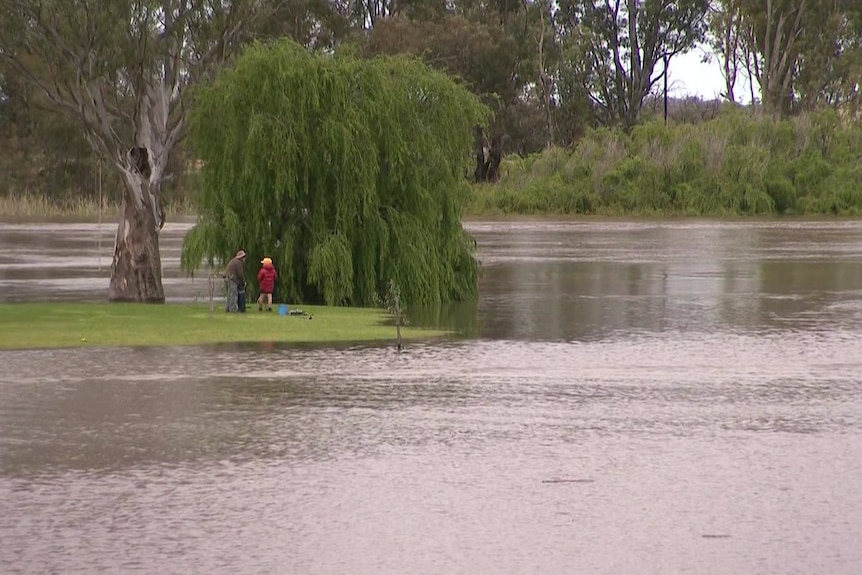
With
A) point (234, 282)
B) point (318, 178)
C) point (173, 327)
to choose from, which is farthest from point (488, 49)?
point (173, 327)

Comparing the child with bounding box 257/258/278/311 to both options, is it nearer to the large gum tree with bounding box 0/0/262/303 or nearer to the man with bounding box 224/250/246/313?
the man with bounding box 224/250/246/313

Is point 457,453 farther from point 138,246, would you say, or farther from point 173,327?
point 138,246

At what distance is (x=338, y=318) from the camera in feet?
84.5

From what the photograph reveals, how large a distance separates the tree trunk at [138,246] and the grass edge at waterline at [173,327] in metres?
1.10

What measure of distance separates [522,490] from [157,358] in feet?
31.2

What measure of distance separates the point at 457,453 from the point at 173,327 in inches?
444

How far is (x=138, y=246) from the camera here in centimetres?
2833

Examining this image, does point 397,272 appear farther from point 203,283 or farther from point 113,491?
point 113,491

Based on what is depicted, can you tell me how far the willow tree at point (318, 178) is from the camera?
28.1 m

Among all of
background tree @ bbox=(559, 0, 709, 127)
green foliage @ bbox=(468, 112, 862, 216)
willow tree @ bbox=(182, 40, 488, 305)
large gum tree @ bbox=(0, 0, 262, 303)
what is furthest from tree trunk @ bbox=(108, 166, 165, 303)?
background tree @ bbox=(559, 0, 709, 127)

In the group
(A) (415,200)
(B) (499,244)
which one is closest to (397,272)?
(A) (415,200)

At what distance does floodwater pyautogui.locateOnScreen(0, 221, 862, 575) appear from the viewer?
32.5 feet

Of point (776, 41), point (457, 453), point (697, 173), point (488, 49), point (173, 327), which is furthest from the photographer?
point (776, 41)

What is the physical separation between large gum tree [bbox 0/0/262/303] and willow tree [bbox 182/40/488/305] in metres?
0.70
